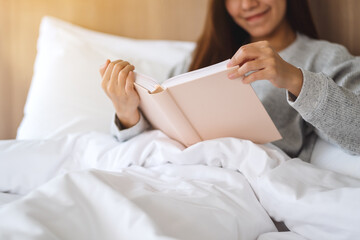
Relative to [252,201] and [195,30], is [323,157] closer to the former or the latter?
[252,201]

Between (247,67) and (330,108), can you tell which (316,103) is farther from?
(247,67)

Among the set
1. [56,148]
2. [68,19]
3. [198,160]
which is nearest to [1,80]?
[68,19]

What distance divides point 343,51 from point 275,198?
1.90 ft

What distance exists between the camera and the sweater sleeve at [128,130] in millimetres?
953

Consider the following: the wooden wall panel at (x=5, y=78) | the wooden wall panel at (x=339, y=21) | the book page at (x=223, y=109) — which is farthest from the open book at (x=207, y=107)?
the wooden wall panel at (x=5, y=78)

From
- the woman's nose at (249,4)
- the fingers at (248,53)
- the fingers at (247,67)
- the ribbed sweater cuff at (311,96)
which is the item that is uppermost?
the woman's nose at (249,4)

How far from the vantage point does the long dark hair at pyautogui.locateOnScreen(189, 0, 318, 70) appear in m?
1.19

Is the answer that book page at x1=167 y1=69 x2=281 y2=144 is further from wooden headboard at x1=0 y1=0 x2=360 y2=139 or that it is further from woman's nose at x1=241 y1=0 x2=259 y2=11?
wooden headboard at x1=0 y1=0 x2=360 y2=139

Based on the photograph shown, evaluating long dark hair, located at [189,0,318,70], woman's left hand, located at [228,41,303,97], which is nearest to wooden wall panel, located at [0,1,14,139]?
long dark hair, located at [189,0,318,70]

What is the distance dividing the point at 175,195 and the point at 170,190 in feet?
0.12

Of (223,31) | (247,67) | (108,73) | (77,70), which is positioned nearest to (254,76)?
(247,67)

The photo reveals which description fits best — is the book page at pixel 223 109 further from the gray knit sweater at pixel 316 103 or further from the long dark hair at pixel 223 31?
the long dark hair at pixel 223 31

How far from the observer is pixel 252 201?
65cm

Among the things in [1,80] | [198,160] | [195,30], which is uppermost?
[195,30]
